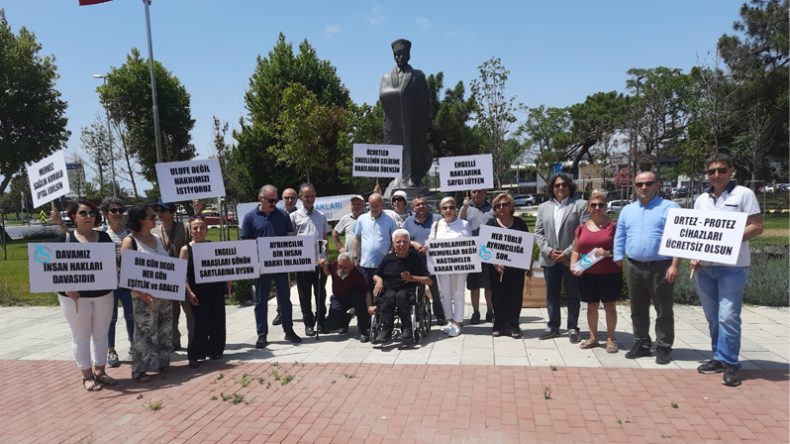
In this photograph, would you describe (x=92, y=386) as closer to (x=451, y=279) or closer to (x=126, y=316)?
(x=126, y=316)

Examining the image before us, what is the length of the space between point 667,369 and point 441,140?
3249 centimetres

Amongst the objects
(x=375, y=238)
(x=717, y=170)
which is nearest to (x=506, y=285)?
(x=375, y=238)

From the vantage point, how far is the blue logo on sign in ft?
21.5

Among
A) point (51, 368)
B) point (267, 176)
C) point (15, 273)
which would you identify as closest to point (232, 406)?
point (51, 368)

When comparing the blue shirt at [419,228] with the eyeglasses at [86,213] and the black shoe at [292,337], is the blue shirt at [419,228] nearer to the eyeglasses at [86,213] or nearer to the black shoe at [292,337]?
the black shoe at [292,337]

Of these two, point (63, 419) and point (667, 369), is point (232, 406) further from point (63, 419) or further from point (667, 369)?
point (667, 369)

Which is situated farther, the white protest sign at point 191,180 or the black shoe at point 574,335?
the white protest sign at point 191,180

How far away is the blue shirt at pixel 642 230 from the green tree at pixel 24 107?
132ft

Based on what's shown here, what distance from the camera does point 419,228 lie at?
7.19 meters

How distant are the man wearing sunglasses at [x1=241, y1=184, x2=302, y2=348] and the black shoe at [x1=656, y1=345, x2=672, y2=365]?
429 cm

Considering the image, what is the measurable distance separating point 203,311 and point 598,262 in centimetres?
457

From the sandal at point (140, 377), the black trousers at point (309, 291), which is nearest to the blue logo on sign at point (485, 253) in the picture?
the black trousers at point (309, 291)

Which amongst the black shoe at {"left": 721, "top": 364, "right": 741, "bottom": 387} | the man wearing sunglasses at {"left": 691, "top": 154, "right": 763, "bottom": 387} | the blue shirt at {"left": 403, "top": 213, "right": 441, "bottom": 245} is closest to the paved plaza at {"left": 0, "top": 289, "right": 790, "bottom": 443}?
the black shoe at {"left": 721, "top": 364, "right": 741, "bottom": 387}

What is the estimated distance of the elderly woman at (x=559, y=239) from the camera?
6.33 m
